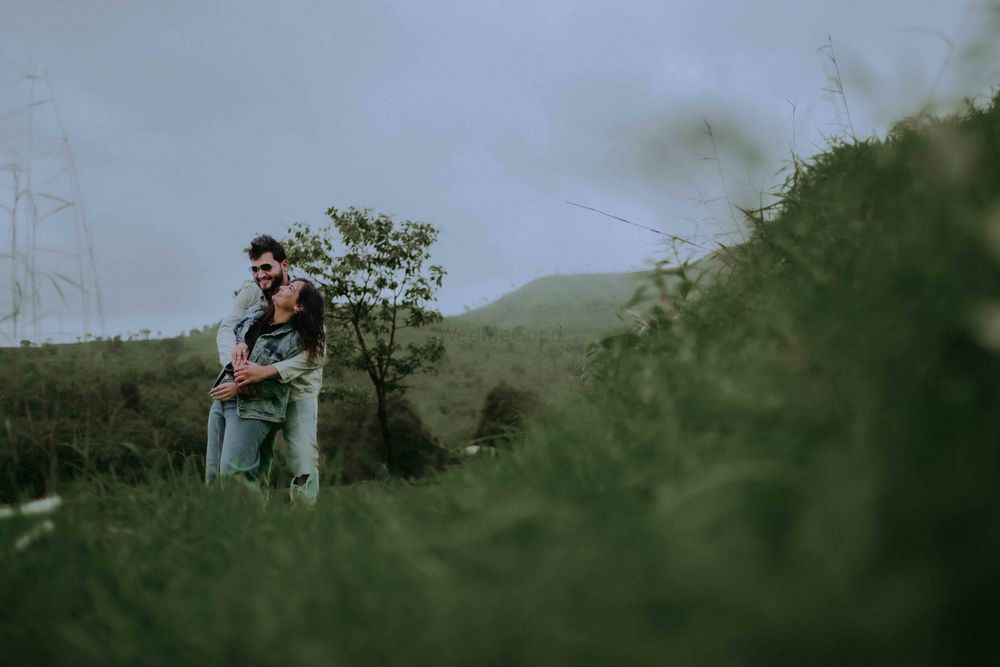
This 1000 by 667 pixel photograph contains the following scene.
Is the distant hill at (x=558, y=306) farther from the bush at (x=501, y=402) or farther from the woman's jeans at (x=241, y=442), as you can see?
the woman's jeans at (x=241, y=442)

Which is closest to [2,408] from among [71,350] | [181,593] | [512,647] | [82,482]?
[71,350]

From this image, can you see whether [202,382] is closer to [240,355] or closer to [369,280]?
[369,280]

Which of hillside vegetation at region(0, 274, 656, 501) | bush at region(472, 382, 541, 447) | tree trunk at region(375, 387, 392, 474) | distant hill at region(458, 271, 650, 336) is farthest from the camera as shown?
distant hill at region(458, 271, 650, 336)

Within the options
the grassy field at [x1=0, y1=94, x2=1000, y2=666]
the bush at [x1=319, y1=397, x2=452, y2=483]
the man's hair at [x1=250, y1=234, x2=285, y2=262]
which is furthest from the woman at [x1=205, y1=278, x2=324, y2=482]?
the bush at [x1=319, y1=397, x2=452, y2=483]

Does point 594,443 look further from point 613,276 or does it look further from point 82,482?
point 613,276

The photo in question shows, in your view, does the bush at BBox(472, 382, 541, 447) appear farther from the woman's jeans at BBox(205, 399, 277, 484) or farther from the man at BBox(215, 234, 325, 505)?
the woman's jeans at BBox(205, 399, 277, 484)

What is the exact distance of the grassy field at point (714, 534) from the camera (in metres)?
1.18

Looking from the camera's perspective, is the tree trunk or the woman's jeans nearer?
Result: the woman's jeans

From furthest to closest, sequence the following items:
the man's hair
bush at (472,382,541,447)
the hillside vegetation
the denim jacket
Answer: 1. bush at (472,382,541,447)
2. the man's hair
3. the denim jacket
4. the hillside vegetation

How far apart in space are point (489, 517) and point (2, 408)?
9.79 feet

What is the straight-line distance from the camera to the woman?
5.46 m

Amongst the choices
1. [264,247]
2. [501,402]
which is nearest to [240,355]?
[264,247]

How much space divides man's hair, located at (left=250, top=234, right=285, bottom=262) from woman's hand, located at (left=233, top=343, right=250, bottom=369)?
0.89m

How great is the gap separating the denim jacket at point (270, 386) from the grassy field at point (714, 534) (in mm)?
2741
